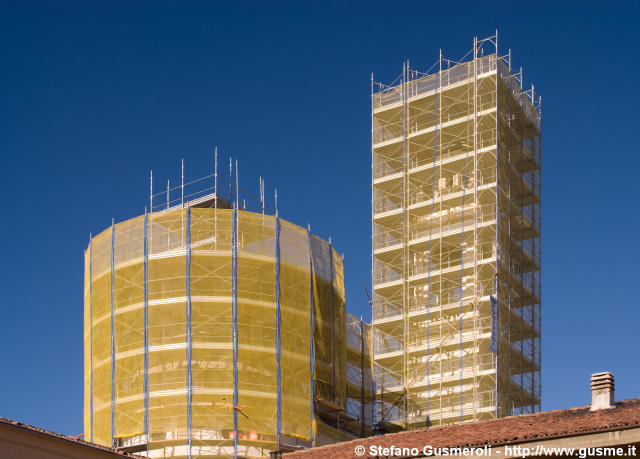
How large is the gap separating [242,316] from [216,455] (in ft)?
17.8

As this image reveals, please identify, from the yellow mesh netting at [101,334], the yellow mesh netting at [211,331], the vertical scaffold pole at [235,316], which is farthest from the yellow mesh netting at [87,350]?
the vertical scaffold pole at [235,316]

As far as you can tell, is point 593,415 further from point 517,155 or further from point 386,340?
point 517,155

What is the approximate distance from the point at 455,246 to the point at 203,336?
706 inches

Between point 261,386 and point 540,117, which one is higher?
point 540,117

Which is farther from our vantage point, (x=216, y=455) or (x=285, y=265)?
(x=285, y=265)

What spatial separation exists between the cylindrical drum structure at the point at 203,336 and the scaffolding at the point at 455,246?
365 inches

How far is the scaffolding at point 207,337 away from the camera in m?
44.3

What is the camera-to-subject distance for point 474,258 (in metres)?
57.2

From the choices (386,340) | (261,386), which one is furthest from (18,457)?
(386,340)

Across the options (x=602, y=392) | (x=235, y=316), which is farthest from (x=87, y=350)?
(x=602, y=392)

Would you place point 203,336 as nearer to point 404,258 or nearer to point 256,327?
point 256,327

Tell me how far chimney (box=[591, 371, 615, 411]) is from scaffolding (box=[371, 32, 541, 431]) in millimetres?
24179

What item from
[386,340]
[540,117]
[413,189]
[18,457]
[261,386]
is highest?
[540,117]

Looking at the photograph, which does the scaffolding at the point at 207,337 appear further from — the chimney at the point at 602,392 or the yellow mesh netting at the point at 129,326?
the chimney at the point at 602,392
